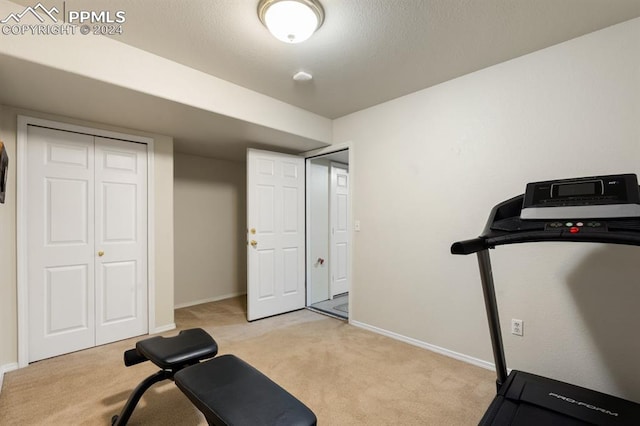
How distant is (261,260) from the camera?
348 centimetres

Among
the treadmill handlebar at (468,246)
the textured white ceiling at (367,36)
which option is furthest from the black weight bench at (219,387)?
the textured white ceiling at (367,36)

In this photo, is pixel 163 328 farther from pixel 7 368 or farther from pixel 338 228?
pixel 338 228

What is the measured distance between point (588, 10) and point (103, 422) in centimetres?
359

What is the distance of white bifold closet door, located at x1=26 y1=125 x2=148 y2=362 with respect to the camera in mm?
2447

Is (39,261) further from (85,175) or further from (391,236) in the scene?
(391,236)

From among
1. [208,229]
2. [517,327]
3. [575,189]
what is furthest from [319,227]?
[575,189]

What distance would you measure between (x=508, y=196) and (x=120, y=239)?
336 cm

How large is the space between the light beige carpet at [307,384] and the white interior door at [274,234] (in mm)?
597

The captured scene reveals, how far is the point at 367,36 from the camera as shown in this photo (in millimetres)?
1947

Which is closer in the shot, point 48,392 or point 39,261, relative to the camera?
point 48,392

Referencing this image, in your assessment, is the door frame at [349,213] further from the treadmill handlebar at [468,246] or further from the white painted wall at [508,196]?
the treadmill handlebar at [468,246]

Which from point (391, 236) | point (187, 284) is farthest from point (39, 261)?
point (391, 236)

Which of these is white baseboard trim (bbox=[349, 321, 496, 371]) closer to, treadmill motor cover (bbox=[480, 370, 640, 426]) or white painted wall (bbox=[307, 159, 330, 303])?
treadmill motor cover (bbox=[480, 370, 640, 426])

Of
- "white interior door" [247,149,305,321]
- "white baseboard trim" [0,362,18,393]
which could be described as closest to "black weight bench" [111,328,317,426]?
"white baseboard trim" [0,362,18,393]
